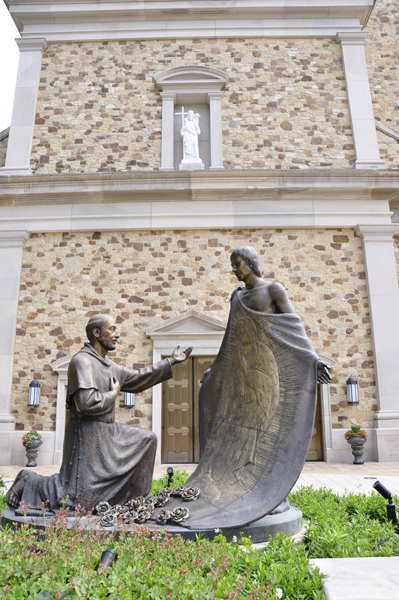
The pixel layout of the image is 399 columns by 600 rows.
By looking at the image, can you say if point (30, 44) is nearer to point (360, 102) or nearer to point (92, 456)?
point (360, 102)

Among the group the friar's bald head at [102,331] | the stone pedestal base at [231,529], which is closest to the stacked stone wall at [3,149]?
the friar's bald head at [102,331]

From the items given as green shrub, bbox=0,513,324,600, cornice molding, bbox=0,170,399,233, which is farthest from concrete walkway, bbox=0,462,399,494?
cornice molding, bbox=0,170,399,233

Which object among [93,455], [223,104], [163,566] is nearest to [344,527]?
[163,566]

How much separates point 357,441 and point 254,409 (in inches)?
273

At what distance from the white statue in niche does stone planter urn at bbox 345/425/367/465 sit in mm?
6962

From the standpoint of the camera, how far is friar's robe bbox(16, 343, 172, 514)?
344cm

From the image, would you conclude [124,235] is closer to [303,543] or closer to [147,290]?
[147,290]

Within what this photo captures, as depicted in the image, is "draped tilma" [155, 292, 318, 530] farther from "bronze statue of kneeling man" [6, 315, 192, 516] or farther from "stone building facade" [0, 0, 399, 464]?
"stone building facade" [0, 0, 399, 464]

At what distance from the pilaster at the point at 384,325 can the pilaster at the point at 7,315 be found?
25.9ft

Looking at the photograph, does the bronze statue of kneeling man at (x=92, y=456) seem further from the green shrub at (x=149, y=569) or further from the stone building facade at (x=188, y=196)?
the stone building facade at (x=188, y=196)

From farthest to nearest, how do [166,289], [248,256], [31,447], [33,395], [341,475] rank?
[166,289], [33,395], [31,447], [341,475], [248,256]

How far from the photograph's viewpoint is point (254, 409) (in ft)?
11.9

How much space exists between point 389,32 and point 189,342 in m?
11.6

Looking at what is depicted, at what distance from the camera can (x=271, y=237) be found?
1099cm
